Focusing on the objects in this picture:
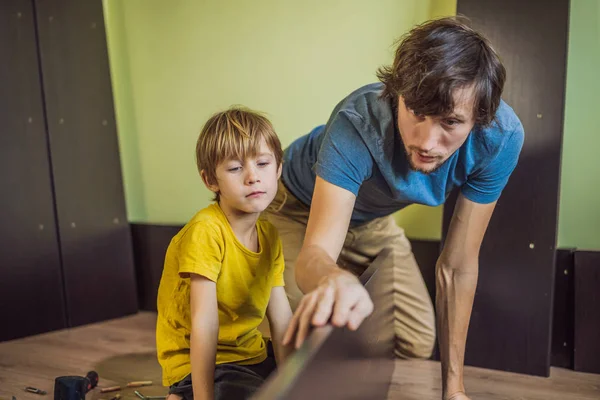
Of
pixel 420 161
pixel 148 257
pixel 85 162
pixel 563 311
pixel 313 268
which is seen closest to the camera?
pixel 313 268

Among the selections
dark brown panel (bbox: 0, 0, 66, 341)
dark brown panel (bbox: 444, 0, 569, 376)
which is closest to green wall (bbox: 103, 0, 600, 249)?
dark brown panel (bbox: 444, 0, 569, 376)

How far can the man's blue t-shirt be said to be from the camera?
134 centimetres

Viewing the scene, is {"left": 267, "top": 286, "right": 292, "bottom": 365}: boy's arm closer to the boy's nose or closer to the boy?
the boy

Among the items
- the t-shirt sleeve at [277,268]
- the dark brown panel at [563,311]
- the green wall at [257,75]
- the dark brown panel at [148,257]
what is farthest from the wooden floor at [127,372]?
the t-shirt sleeve at [277,268]

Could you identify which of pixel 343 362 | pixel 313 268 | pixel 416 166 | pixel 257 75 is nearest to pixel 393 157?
pixel 416 166

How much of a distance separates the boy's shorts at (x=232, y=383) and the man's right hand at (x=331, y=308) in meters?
0.52

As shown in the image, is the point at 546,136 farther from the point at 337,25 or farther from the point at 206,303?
the point at 206,303

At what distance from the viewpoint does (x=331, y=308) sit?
0.90 meters

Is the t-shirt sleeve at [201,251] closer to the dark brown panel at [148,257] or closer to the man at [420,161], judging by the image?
the man at [420,161]

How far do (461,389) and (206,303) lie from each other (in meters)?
0.82

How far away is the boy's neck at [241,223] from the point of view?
1435 millimetres

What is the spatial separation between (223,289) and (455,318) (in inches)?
26.9

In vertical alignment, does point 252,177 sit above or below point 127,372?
above

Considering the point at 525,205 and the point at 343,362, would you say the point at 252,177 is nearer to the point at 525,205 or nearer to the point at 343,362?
the point at 343,362
